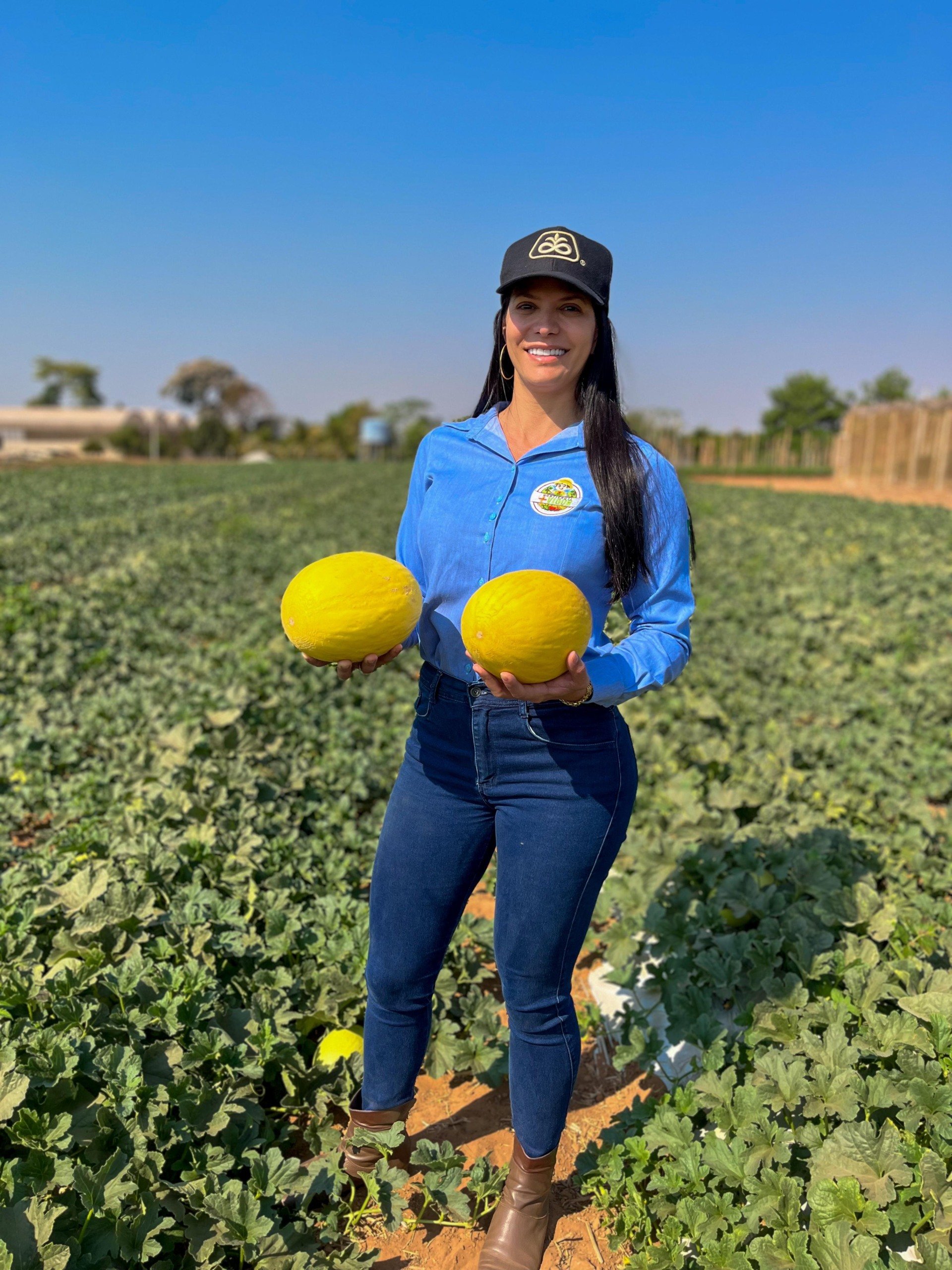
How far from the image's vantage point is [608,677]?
2.07m

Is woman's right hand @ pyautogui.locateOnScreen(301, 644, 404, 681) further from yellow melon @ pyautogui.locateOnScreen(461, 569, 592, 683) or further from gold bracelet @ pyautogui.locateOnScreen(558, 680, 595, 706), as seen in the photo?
gold bracelet @ pyautogui.locateOnScreen(558, 680, 595, 706)

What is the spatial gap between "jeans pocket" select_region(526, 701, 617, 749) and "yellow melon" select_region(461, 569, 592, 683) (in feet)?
0.58

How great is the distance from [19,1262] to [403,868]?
3.76 feet

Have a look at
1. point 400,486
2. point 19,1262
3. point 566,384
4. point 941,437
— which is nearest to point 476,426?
point 566,384

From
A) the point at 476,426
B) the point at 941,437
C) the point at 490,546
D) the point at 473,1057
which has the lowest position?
the point at 473,1057

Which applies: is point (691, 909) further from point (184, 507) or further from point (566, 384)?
point (184, 507)

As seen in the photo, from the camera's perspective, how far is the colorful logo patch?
2246 millimetres

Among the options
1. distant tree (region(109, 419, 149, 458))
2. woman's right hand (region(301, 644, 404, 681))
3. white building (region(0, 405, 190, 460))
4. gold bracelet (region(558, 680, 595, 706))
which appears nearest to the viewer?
gold bracelet (region(558, 680, 595, 706))

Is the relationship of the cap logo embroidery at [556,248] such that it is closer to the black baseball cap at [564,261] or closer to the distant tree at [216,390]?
the black baseball cap at [564,261]

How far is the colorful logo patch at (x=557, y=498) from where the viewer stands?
2.25 m

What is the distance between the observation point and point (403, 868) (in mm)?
2414

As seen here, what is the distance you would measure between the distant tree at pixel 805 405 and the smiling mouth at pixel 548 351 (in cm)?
9500

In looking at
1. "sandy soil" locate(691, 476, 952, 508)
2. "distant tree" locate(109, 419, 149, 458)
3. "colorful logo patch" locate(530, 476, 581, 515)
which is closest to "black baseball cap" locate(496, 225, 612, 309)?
"colorful logo patch" locate(530, 476, 581, 515)

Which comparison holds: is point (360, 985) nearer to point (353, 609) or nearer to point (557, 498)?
point (353, 609)
